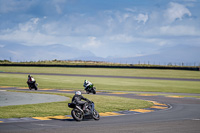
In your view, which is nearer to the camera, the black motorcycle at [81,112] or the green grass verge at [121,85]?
the black motorcycle at [81,112]

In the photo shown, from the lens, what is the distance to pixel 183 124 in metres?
15.5

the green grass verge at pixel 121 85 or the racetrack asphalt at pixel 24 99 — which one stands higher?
the racetrack asphalt at pixel 24 99

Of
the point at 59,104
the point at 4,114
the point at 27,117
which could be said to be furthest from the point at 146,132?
the point at 59,104

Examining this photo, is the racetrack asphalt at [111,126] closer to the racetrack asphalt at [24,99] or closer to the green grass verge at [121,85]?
the racetrack asphalt at [24,99]

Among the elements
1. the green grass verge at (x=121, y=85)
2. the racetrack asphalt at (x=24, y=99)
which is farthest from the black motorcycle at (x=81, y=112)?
the green grass verge at (x=121, y=85)

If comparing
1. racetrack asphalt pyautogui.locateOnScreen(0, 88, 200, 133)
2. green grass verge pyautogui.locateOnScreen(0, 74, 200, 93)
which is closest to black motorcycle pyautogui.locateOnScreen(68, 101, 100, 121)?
racetrack asphalt pyautogui.locateOnScreen(0, 88, 200, 133)

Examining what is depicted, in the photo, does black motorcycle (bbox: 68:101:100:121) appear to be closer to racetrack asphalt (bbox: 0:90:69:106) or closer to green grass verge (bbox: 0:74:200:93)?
racetrack asphalt (bbox: 0:90:69:106)

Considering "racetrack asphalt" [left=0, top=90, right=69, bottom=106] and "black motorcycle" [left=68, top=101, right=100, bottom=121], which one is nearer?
"black motorcycle" [left=68, top=101, right=100, bottom=121]

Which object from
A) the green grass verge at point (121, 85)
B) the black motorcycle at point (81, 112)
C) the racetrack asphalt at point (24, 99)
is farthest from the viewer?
the green grass verge at point (121, 85)

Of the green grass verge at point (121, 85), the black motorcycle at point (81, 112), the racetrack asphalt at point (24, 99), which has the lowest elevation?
the green grass verge at point (121, 85)

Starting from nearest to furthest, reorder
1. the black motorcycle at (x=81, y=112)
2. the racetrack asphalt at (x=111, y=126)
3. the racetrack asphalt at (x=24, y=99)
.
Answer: the racetrack asphalt at (x=111, y=126), the black motorcycle at (x=81, y=112), the racetrack asphalt at (x=24, y=99)

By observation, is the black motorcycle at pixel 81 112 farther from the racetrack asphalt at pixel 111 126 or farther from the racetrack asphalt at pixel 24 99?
the racetrack asphalt at pixel 24 99

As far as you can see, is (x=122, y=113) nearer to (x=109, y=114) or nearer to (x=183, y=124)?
(x=109, y=114)

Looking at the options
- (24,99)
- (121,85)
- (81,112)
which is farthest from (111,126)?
(121,85)
